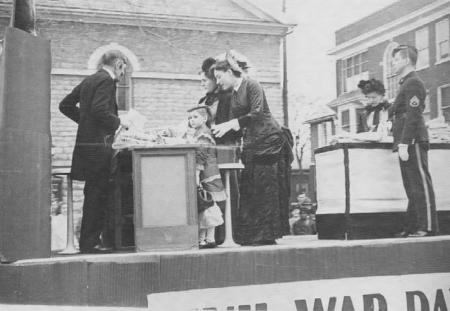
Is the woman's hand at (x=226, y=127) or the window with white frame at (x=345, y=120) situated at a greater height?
the window with white frame at (x=345, y=120)

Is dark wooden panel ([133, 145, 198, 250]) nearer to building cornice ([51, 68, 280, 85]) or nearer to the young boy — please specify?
the young boy

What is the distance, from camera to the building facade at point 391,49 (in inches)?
130

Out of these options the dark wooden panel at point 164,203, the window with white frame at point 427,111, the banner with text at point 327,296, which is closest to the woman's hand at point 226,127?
the dark wooden panel at point 164,203

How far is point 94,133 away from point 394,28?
1.79 m

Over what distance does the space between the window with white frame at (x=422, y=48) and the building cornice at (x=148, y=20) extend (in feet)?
2.44

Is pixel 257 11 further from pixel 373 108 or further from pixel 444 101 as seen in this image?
pixel 444 101

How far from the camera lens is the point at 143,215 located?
2.78 meters

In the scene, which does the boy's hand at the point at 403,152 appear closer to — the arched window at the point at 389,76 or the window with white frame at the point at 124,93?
the arched window at the point at 389,76

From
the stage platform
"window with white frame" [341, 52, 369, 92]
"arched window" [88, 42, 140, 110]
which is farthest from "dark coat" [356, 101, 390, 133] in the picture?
"arched window" [88, 42, 140, 110]

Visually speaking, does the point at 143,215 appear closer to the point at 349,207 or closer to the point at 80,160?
the point at 80,160

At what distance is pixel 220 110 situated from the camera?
11.4 ft

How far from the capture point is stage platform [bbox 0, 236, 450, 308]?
7.92 feet

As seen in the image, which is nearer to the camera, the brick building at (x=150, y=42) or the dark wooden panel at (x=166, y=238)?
the dark wooden panel at (x=166, y=238)

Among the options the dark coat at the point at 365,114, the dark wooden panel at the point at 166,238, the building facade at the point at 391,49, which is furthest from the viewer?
the dark coat at the point at 365,114
